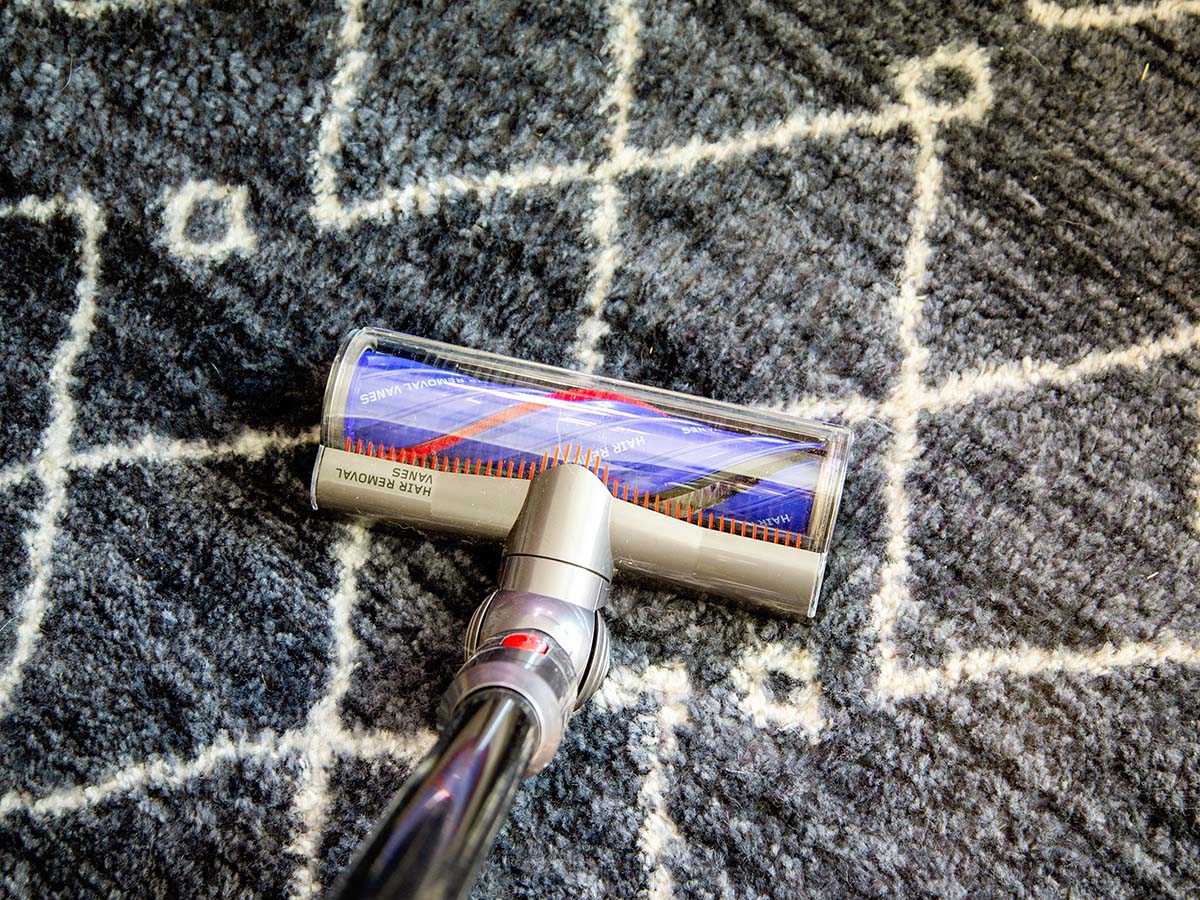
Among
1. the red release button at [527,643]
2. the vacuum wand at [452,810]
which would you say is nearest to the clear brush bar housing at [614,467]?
the red release button at [527,643]

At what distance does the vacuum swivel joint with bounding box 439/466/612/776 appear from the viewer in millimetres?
726

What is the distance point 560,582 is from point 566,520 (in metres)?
Result: 0.05

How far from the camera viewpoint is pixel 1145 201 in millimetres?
887

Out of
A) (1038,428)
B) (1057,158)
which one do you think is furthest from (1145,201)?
(1038,428)

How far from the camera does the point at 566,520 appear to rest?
0.76m

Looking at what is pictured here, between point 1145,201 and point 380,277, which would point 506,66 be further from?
point 1145,201

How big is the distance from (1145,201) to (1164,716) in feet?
1.47

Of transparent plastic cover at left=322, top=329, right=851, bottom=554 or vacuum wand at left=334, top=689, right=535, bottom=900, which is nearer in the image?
vacuum wand at left=334, top=689, right=535, bottom=900

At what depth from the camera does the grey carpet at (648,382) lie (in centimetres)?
84

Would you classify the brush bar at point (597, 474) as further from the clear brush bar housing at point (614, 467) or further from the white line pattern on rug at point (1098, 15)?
the white line pattern on rug at point (1098, 15)

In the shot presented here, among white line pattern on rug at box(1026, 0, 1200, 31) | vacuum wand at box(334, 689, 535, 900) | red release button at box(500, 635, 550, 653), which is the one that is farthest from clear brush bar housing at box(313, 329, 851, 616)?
white line pattern on rug at box(1026, 0, 1200, 31)

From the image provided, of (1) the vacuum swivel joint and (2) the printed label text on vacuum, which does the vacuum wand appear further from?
(2) the printed label text on vacuum

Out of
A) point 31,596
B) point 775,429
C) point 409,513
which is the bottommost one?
point 31,596

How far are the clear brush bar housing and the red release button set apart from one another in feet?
0.38
